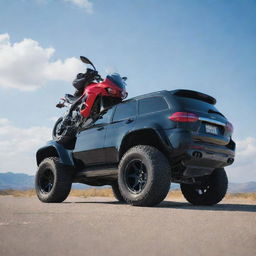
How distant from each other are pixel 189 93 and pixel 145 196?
2.17 metres

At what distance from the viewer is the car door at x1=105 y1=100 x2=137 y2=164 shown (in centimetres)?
656

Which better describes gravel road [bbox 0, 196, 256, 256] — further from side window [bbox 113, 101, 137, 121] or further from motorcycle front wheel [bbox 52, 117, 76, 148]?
motorcycle front wheel [bbox 52, 117, 76, 148]

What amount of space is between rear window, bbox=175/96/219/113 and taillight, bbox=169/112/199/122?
0.20m

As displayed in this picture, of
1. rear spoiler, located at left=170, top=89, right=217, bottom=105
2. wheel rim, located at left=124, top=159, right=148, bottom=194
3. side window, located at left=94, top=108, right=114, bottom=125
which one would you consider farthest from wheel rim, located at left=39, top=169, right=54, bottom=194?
rear spoiler, located at left=170, top=89, right=217, bottom=105

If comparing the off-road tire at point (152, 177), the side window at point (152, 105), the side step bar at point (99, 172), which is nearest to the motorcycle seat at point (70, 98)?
the side step bar at point (99, 172)

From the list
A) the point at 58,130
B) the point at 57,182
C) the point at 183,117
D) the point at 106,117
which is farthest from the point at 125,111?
the point at 58,130

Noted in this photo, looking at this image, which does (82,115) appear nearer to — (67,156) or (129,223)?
(67,156)

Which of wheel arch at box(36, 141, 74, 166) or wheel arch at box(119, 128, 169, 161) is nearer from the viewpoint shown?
wheel arch at box(119, 128, 169, 161)

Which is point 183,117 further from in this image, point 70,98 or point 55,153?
point 70,98

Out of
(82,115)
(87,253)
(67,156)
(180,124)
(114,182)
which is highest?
(82,115)

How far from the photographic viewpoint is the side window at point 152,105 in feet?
20.4

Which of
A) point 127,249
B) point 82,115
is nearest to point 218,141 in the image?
point 82,115

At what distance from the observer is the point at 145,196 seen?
5.61m

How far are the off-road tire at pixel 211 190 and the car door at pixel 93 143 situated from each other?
7.11ft
